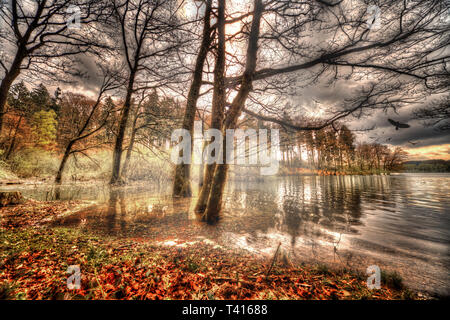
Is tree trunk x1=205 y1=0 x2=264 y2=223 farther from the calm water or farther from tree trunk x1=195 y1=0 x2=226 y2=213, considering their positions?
the calm water

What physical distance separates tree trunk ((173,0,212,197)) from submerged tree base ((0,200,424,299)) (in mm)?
5374

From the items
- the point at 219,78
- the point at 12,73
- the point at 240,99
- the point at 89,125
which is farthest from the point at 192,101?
the point at 89,125

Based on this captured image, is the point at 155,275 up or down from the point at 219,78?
down

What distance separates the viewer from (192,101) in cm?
779

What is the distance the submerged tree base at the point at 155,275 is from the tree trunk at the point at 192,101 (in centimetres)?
537

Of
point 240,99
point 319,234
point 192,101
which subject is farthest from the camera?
point 192,101

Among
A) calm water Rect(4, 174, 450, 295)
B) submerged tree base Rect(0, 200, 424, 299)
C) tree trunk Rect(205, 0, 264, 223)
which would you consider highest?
tree trunk Rect(205, 0, 264, 223)

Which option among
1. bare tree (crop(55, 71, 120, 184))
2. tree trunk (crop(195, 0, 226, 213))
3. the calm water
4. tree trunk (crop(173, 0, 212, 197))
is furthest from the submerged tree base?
bare tree (crop(55, 71, 120, 184))

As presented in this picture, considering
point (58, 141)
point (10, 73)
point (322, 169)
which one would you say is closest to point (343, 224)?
point (10, 73)

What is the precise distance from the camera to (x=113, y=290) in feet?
6.08

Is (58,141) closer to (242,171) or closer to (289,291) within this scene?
(242,171)

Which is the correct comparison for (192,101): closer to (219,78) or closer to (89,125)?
(219,78)

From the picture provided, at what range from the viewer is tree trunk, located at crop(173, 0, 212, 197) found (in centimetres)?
642

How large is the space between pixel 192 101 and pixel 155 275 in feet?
23.8
